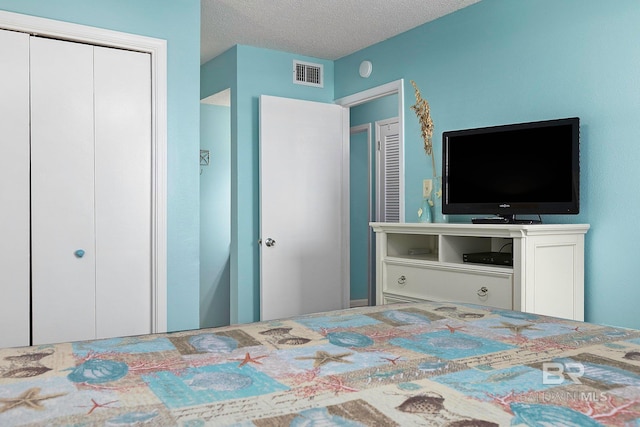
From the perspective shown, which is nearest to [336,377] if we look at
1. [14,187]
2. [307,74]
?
[14,187]

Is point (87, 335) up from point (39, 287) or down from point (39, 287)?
down

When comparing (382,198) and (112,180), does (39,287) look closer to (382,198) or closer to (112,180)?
(112,180)

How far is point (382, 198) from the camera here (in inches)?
223

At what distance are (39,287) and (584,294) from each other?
9.77 ft

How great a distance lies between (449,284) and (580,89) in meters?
1.29

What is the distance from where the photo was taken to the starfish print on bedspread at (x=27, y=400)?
33.1 inches

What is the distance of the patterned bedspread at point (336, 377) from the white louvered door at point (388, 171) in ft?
13.3

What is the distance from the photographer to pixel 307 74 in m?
4.79

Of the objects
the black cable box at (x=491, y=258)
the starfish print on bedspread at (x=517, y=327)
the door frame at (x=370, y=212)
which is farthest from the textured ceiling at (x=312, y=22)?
the starfish print on bedspread at (x=517, y=327)

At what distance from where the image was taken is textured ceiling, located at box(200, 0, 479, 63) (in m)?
3.58

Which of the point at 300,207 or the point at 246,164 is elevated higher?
the point at 246,164

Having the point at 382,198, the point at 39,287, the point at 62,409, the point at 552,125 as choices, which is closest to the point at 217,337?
the point at 62,409

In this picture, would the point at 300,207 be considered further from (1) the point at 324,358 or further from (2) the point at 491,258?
(1) the point at 324,358

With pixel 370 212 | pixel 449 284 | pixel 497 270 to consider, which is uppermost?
pixel 370 212
